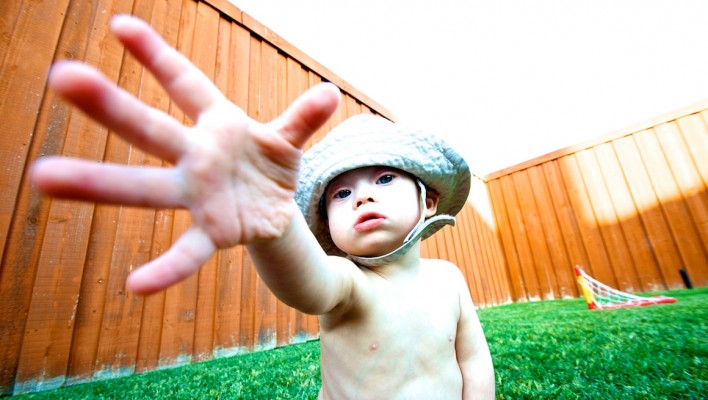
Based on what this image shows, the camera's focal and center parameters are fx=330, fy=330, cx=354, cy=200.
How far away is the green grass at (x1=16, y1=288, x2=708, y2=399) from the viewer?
1.02 m

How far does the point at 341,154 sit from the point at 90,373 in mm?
1792

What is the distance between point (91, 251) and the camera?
1769 millimetres

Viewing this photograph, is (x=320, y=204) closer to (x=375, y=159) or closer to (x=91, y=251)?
(x=375, y=159)

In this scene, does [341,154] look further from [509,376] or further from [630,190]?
[630,190]

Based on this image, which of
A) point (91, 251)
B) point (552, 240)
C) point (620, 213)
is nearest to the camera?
point (91, 251)

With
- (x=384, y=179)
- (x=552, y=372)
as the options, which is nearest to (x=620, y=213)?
(x=552, y=372)

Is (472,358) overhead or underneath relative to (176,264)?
underneath

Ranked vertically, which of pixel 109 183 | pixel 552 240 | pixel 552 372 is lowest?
pixel 552 372

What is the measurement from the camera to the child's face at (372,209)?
2.47 ft

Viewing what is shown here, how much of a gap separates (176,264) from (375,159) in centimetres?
53

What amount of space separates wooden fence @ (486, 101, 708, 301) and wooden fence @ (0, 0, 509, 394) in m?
5.22

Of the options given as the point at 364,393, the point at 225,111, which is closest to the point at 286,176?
the point at 225,111

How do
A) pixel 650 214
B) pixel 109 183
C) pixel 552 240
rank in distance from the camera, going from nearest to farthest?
pixel 109 183 → pixel 650 214 → pixel 552 240

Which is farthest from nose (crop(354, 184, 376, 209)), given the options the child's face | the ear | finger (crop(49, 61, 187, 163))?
finger (crop(49, 61, 187, 163))
